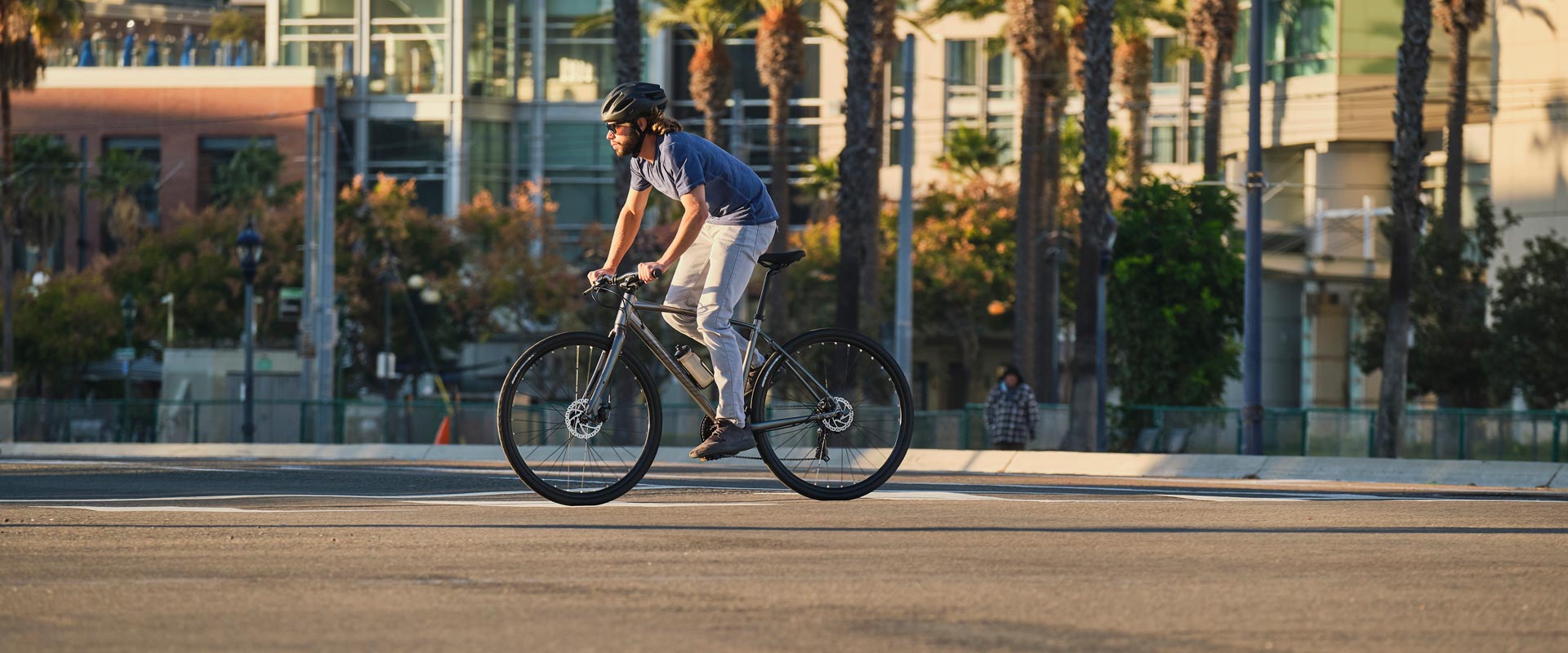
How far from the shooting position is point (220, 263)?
196 feet

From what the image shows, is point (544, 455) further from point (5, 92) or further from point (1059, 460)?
point (5, 92)

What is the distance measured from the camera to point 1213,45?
51.9 meters

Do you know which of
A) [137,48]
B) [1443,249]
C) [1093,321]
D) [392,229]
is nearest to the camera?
[1093,321]

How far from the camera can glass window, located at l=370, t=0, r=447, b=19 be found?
76812 millimetres

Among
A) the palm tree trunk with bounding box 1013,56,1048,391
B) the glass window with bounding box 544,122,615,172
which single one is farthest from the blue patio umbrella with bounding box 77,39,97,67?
the palm tree trunk with bounding box 1013,56,1048,391

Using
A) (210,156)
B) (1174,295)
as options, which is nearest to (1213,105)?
(1174,295)

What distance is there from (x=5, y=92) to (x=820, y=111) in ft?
115

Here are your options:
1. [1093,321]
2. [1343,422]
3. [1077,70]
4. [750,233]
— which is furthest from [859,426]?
[1077,70]

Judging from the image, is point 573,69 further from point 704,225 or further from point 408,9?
point 704,225

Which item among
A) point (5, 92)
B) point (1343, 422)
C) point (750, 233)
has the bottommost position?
point (1343, 422)

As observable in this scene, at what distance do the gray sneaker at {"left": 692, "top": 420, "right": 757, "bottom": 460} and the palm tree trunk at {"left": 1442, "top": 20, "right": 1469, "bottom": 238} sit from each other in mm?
37049

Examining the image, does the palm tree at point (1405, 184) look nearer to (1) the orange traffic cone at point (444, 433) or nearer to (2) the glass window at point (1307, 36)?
(1) the orange traffic cone at point (444, 433)

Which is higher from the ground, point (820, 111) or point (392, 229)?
point (820, 111)

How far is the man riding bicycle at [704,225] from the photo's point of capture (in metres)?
9.10
